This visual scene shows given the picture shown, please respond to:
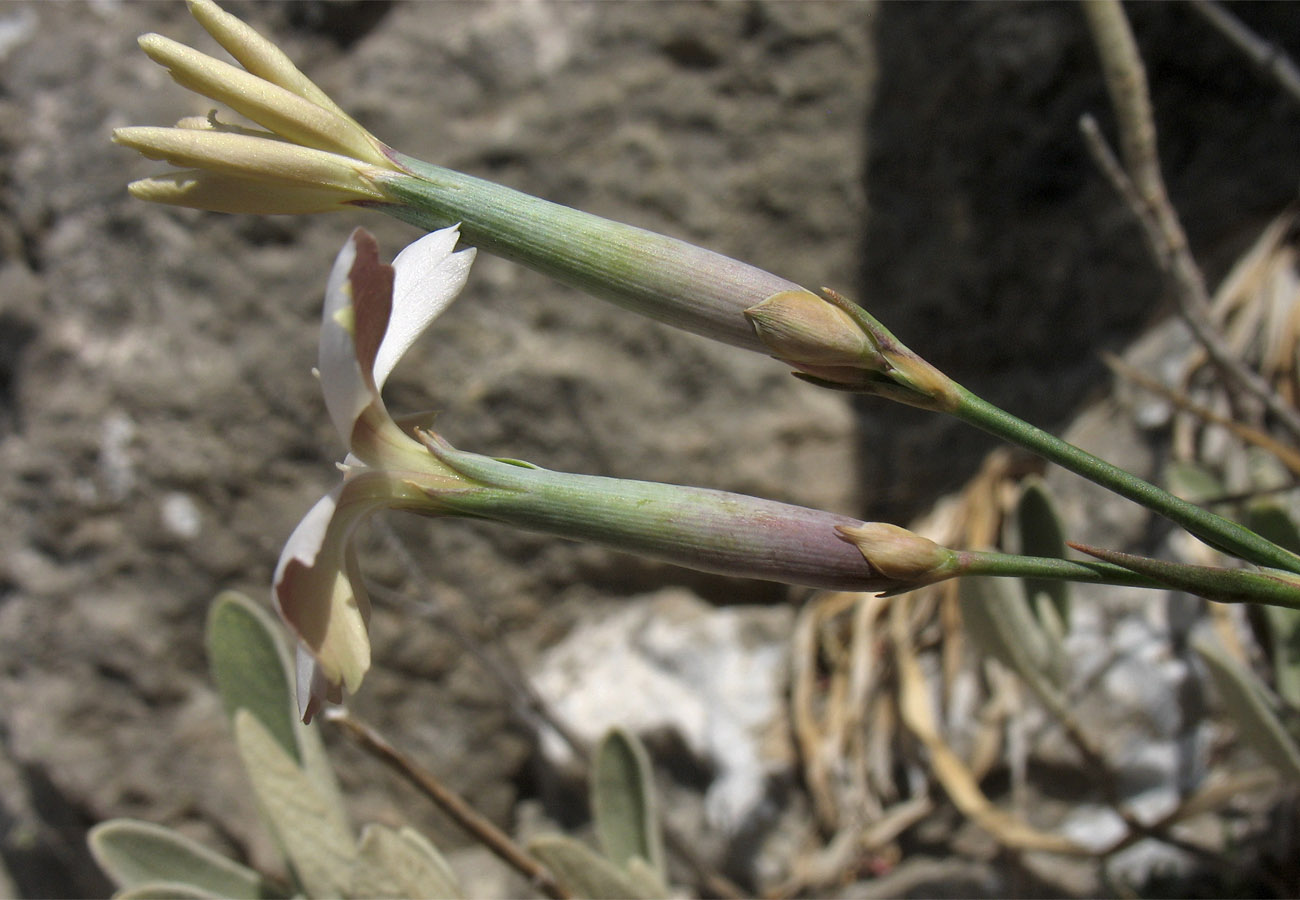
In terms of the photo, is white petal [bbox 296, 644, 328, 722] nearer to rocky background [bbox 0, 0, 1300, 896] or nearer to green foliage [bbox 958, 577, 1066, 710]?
green foliage [bbox 958, 577, 1066, 710]

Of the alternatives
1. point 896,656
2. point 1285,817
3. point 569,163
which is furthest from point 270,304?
point 1285,817

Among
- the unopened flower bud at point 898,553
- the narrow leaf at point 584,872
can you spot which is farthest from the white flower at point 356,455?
the narrow leaf at point 584,872

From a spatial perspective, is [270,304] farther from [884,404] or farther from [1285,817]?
[1285,817]

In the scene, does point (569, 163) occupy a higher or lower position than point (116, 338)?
higher

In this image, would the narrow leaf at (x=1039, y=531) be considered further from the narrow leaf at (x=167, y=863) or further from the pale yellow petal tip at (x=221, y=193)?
the narrow leaf at (x=167, y=863)

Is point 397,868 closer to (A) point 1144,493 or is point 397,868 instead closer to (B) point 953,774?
(A) point 1144,493

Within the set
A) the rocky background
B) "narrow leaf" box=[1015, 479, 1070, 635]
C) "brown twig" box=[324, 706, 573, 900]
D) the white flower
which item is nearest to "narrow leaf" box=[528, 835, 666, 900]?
"brown twig" box=[324, 706, 573, 900]
